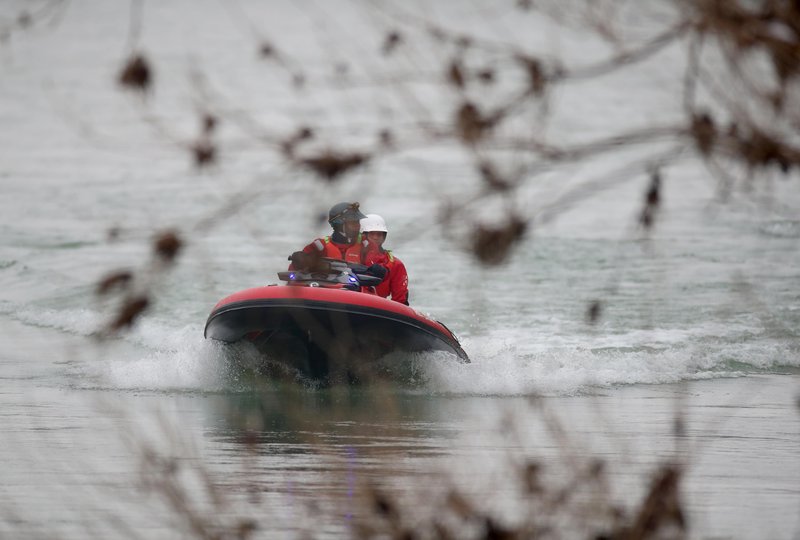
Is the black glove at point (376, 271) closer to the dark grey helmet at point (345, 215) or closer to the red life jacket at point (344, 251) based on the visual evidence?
the red life jacket at point (344, 251)

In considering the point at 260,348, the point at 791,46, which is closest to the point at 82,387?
the point at 260,348

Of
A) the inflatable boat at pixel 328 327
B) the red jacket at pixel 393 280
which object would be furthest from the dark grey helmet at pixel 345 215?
the red jacket at pixel 393 280

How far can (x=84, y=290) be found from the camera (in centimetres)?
1914

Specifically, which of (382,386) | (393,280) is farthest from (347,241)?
(382,386)

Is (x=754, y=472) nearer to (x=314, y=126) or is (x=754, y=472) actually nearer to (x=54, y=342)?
(x=314, y=126)

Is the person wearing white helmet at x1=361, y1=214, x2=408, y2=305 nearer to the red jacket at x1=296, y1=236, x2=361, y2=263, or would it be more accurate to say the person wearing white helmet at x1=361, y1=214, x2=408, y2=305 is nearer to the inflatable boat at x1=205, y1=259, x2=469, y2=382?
the red jacket at x1=296, y1=236, x2=361, y2=263

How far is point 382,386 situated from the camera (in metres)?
9.00

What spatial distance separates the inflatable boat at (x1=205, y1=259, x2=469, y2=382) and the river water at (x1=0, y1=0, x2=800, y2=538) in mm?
247

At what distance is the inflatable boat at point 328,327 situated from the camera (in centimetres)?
1034

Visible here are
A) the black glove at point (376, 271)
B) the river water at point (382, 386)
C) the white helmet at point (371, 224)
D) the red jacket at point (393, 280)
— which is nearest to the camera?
the river water at point (382, 386)

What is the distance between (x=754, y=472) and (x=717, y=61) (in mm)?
3932

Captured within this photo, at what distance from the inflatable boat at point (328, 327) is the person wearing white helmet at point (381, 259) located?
0.88 feet

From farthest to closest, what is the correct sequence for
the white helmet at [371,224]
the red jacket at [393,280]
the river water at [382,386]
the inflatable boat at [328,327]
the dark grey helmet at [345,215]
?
the red jacket at [393,280]
the white helmet at [371,224]
the dark grey helmet at [345,215]
the inflatable boat at [328,327]
the river water at [382,386]

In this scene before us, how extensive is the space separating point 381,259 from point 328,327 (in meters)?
1.09
